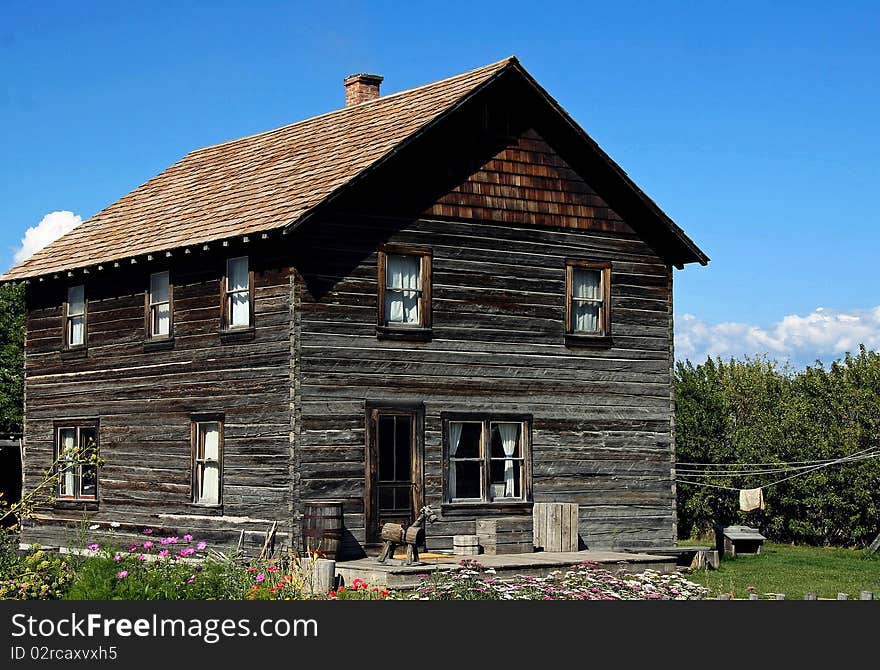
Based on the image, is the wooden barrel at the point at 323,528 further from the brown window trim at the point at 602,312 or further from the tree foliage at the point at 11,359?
the tree foliage at the point at 11,359

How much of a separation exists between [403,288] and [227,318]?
3380mm

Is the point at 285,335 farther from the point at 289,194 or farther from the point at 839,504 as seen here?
the point at 839,504

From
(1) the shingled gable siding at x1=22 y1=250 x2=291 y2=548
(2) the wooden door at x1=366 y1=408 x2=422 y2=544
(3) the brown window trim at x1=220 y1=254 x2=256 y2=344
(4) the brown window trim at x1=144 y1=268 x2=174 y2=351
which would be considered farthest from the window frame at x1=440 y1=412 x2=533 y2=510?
(4) the brown window trim at x1=144 y1=268 x2=174 y2=351

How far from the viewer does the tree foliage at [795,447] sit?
120 feet

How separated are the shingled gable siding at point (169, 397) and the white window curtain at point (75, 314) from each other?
0.37 metres

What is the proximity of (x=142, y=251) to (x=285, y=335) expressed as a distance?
466cm

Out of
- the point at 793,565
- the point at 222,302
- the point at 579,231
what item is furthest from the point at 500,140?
the point at 793,565

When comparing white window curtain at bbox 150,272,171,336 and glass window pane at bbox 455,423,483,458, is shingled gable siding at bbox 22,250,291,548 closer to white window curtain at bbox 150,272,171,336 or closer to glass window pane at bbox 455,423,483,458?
white window curtain at bbox 150,272,171,336

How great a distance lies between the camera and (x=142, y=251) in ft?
93.8

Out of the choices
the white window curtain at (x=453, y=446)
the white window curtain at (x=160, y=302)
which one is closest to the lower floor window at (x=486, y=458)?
the white window curtain at (x=453, y=446)

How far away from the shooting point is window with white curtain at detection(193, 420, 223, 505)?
27203 mm

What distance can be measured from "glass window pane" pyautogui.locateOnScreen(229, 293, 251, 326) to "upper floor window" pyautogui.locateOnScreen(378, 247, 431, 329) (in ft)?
8.37

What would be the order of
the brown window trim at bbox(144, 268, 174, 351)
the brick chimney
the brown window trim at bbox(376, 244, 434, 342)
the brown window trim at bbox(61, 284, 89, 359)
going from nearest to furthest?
the brown window trim at bbox(376, 244, 434, 342), the brown window trim at bbox(144, 268, 174, 351), the brown window trim at bbox(61, 284, 89, 359), the brick chimney

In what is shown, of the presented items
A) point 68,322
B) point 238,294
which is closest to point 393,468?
point 238,294
